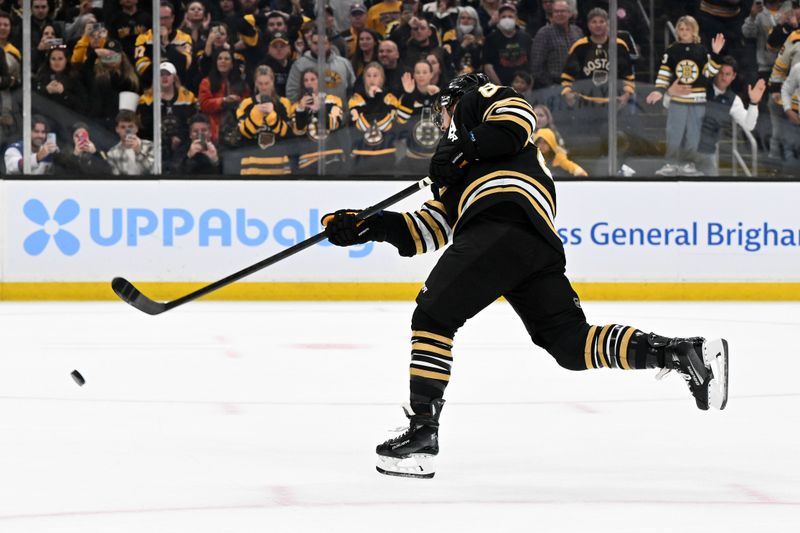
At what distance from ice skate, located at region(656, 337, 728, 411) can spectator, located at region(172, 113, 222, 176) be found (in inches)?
236

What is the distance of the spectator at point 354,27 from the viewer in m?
9.16

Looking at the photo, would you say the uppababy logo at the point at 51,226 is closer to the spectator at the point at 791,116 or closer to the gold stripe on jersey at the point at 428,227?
the spectator at the point at 791,116

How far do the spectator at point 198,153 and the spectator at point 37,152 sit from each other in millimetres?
792

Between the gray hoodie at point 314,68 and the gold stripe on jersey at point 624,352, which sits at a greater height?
the gray hoodie at point 314,68

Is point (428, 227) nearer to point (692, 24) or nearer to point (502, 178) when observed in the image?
point (502, 178)

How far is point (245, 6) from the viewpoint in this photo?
9227 millimetres

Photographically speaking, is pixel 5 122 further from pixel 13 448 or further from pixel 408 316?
pixel 13 448

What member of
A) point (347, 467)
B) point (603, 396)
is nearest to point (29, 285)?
point (603, 396)

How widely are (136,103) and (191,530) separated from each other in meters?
6.79

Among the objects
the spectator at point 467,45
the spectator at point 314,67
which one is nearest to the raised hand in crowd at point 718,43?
the spectator at point 467,45

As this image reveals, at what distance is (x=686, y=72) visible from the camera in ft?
30.5

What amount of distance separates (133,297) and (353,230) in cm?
106

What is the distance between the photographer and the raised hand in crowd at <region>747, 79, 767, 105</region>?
931 centimetres

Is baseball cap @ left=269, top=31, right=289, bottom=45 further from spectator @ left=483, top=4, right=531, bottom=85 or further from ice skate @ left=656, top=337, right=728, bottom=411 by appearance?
ice skate @ left=656, top=337, right=728, bottom=411
